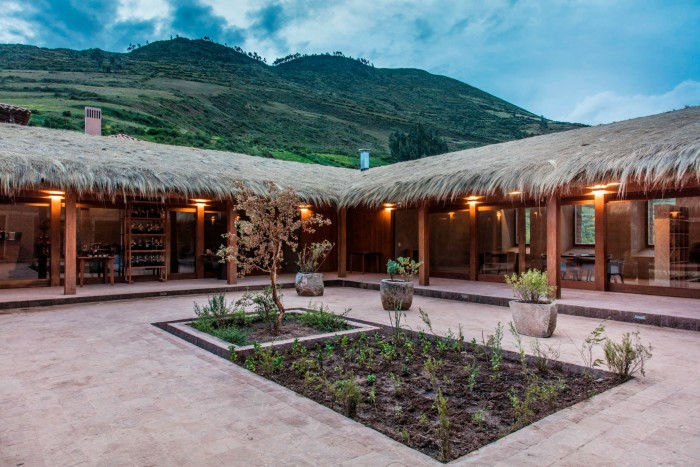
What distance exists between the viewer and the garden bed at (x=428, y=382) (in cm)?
288

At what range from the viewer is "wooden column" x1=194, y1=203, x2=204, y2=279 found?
11.5 meters

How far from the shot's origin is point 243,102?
41.3m

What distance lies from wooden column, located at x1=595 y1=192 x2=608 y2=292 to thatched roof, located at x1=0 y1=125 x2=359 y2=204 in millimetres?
5623

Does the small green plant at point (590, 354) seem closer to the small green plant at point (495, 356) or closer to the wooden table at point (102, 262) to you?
the small green plant at point (495, 356)

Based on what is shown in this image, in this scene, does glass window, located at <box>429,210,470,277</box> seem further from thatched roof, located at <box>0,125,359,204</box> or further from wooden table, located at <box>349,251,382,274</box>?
thatched roof, located at <box>0,125,359,204</box>

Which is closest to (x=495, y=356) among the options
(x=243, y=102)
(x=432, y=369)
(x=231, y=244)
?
(x=432, y=369)

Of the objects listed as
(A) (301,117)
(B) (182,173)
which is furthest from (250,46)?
(B) (182,173)

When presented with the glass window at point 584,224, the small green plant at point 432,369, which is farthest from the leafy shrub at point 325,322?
the glass window at point 584,224

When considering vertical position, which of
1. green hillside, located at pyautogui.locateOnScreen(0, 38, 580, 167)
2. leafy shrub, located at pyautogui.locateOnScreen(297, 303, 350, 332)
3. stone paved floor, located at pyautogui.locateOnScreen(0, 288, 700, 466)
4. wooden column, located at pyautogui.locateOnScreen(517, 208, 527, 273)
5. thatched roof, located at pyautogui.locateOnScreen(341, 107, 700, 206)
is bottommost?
stone paved floor, located at pyautogui.locateOnScreen(0, 288, 700, 466)

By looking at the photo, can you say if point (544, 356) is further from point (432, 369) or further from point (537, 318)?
point (432, 369)

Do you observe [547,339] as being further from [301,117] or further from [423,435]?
[301,117]

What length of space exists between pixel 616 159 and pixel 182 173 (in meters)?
7.72

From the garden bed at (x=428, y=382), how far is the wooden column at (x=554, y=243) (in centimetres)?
346

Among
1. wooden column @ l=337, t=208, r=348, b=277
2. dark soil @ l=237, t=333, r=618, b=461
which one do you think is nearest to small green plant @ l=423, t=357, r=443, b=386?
dark soil @ l=237, t=333, r=618, b=461
